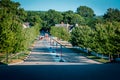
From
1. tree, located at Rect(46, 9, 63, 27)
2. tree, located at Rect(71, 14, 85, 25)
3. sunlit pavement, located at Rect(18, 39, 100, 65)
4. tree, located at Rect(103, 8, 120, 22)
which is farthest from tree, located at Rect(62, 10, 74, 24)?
sunlit pavement, located at Rect(18, 39, 100, 65)

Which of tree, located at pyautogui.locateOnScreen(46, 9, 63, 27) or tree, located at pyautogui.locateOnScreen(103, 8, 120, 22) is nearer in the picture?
tree, located at pyautogui.locateOnScreen(103, 8, 120, 22)

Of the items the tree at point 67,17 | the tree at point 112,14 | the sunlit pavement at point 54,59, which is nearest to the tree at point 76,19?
the tree at point 67,17

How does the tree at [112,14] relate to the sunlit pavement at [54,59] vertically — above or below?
above

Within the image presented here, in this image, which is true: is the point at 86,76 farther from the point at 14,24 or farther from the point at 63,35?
the point at 63,35

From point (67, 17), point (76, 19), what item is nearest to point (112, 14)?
point (76, 19)

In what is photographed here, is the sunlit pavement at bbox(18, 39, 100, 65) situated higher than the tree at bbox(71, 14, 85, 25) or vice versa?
the tree at bbox(71, 14, 85, 25)

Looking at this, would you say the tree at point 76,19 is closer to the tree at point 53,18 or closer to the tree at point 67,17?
the tree at point 67,17

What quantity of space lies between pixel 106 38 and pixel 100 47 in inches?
68.4

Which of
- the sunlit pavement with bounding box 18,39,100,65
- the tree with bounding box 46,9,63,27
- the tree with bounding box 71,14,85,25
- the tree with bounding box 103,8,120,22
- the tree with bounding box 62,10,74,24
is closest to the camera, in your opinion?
the sunlit pavement with bounding box 18,39,100,65

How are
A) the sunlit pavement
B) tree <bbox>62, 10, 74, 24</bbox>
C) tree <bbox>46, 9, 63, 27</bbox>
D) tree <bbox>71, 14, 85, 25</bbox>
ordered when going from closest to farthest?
the sunlit pavement → tree <bbox>71, 14, 85, 25</bbox> → tree <bbox>62, 10, 74, 24</bbox> → tree <bbox>46, 9, 63, 27</bbox>

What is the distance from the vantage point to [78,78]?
394 inches

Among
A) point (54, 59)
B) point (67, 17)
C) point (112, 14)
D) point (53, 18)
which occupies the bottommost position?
point (54, 59)

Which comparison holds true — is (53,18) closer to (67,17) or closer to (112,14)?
(67,17)

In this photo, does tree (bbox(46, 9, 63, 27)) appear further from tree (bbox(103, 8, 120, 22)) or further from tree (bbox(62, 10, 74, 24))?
tree (bbox(103, 8, 120, 22))
